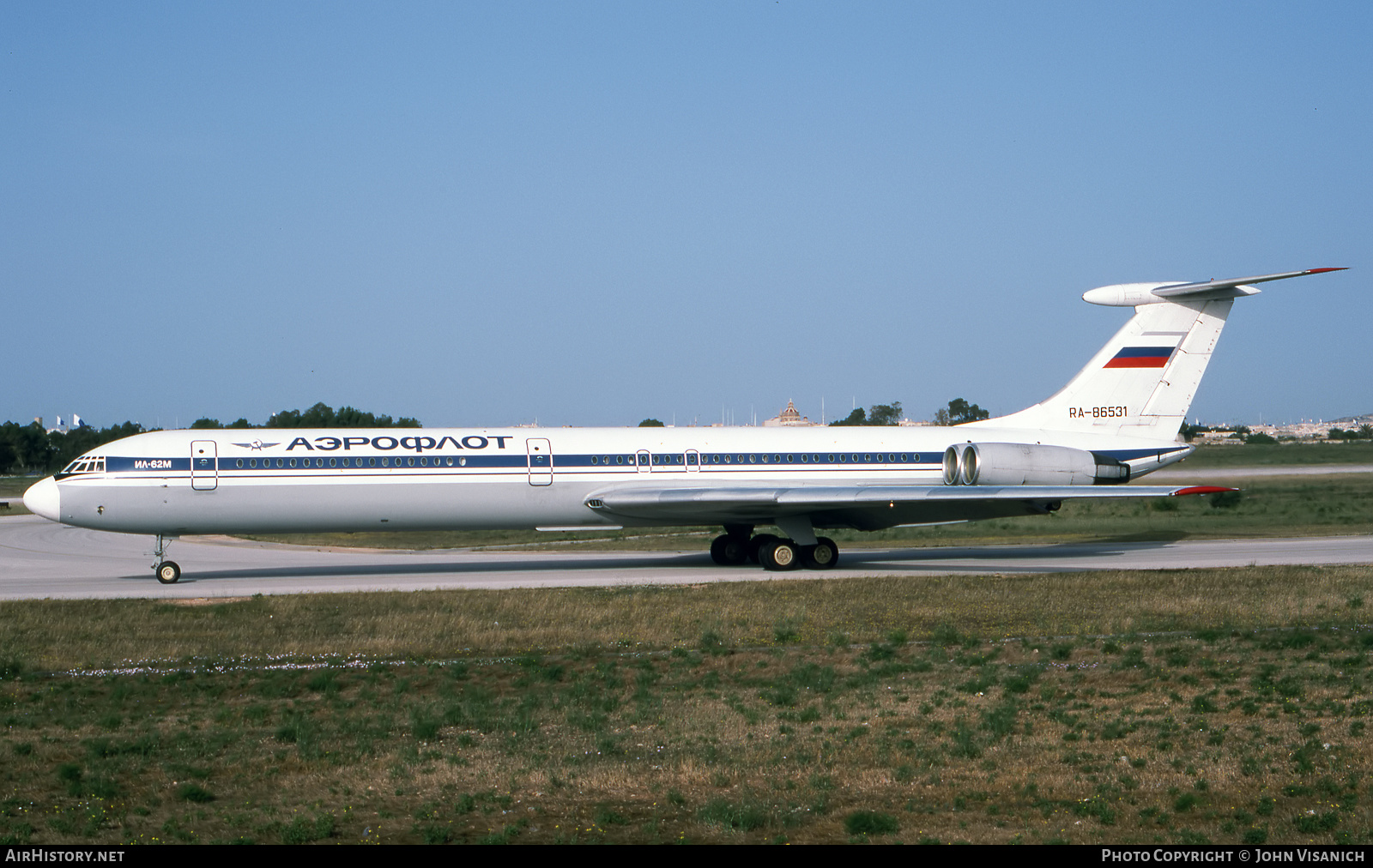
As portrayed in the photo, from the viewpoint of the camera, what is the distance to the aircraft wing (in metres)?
24.8

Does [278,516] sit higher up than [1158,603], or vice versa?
[278,516]

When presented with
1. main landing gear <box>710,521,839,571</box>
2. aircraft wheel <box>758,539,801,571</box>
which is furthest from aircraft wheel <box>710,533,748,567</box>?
aircraft wheel <box>758,539,801,571</box>

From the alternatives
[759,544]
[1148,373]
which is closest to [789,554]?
[759,544]

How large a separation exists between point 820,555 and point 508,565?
7698mm

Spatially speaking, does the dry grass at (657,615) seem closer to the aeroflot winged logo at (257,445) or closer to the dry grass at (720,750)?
the dry grass at (720,750)

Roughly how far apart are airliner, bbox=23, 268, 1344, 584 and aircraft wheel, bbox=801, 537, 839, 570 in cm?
4

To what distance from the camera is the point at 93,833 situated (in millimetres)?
7941

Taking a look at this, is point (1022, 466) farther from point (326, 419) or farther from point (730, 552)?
point (326, 419)

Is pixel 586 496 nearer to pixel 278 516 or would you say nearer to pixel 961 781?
pixel 278 516

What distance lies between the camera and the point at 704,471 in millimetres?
27438

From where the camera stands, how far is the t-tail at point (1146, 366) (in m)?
29.1
